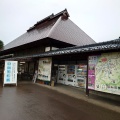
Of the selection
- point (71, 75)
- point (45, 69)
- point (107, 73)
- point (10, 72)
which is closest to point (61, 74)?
point (71, 75)

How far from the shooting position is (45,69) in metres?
11.5

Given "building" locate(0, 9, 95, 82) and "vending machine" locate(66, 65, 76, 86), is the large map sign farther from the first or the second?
"building" locate(0, 9, 95, 82)

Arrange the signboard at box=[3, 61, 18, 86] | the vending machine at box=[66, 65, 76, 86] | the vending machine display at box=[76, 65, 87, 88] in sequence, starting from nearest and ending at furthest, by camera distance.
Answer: the signboard at box=[3, 61, 18, 86], the vending machine display at box=[76, 65, 87, 88], the vending machine at box=[66, 65, 76, 86]

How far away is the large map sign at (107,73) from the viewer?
6281 millimetres

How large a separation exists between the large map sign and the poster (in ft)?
15.5

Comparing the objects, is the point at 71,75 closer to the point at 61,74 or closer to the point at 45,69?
the point at 61,74

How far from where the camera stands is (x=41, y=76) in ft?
39.1

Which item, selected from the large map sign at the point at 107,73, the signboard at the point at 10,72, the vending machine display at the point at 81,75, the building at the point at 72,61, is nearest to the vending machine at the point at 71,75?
the building at the point at 72,61

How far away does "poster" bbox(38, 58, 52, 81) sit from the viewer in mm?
11023

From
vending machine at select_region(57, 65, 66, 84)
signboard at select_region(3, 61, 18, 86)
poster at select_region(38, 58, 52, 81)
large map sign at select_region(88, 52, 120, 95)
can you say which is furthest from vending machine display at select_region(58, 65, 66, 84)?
large map sign at select_region(88, 52, 120, 95)

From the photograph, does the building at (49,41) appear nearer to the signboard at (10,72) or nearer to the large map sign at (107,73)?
the signboard at (10,72)

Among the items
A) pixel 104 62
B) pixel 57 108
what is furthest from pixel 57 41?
pixel 57 108

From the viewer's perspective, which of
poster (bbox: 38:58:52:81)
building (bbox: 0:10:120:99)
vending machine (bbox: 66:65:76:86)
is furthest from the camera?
poster (bbox: 38:58:52:81)

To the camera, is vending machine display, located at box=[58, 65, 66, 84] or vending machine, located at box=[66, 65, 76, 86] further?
vending machine display, located at box=[58, 65, 66, 84]
